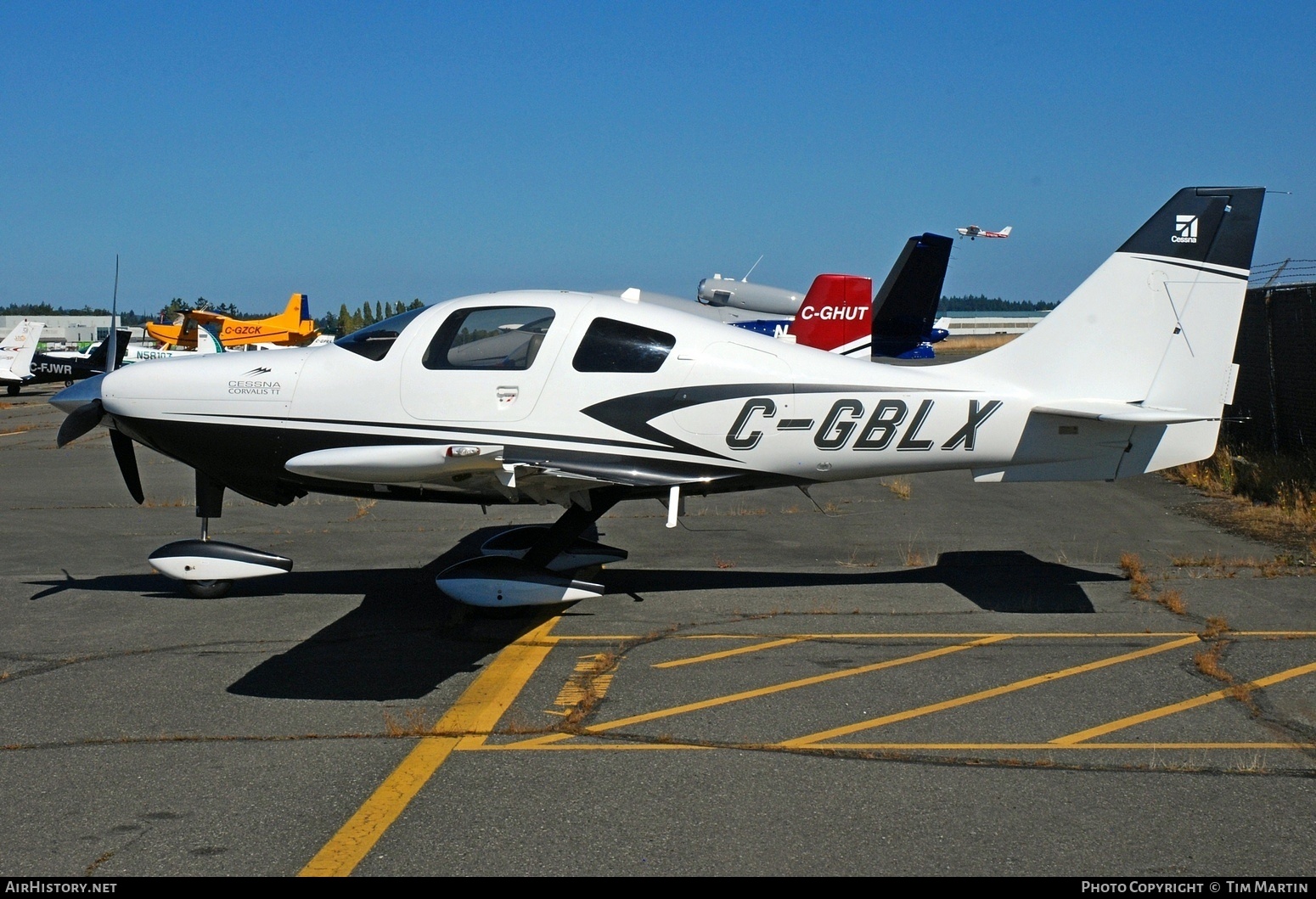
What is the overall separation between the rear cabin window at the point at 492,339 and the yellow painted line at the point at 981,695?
3571mm

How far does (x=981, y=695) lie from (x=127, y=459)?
6.54 meters

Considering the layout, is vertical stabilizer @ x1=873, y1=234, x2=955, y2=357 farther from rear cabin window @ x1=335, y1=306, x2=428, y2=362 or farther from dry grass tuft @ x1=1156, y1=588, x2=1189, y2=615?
rear cabin window @ x1=335, y1=306, x2=428, y2=362

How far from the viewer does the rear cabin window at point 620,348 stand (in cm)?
773

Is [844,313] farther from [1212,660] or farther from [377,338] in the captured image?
[1212,660]

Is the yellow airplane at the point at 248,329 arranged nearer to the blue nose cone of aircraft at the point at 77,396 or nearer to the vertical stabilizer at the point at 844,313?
the vertical stabilizer at the point at 844,313

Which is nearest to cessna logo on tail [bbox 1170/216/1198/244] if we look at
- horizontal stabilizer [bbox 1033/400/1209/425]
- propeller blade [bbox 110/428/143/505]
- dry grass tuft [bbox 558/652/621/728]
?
horizontal stabilizer [bbox 1033/400/1209/425]

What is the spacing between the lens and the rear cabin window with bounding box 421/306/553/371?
304 inches

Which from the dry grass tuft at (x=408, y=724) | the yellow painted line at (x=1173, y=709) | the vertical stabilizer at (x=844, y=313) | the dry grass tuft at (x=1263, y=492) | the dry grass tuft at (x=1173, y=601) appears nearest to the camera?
the yellow painted line at (x=1173, y=709)

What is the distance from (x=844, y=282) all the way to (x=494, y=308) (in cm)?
1134

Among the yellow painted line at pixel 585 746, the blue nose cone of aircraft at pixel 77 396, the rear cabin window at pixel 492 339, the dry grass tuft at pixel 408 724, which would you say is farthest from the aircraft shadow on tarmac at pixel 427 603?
the rear cabin window at pixel 492 339

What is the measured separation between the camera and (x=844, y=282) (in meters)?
18.1
